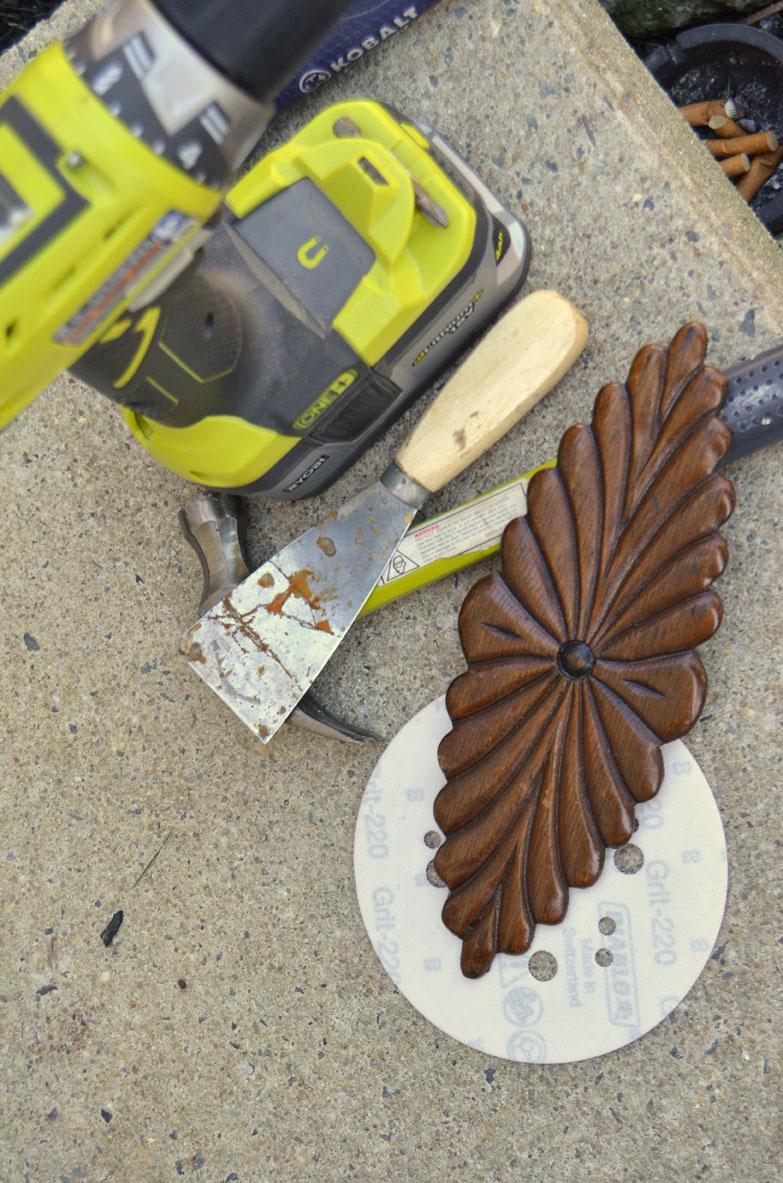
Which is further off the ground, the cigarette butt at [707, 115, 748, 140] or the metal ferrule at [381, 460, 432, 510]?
the metal ferrule at [381, 460, 432, 510]

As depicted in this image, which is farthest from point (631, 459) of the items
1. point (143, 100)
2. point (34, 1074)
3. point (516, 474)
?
point (34, 1074)

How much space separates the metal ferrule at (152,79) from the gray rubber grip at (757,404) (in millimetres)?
554

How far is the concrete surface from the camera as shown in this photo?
36.7 inches

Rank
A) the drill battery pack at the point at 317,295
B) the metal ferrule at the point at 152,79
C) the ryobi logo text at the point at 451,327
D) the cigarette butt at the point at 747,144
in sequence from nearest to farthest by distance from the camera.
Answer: the metal ferrule at the point at 152,79 < the drill battery pack at the point at 317,295 < the ryobi logo text at the point at 451,327 < the cigarette butt at the point at 747,144

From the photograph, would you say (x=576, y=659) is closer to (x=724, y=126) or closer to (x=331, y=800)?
(x=331, y=800)

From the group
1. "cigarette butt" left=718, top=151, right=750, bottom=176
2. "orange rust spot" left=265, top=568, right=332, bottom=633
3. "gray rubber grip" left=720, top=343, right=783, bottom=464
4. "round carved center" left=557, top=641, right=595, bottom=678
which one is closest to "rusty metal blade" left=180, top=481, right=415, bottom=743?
"orange rust spot" left=265, top=568, right=332, bottom=633

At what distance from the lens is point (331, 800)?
1.04 m

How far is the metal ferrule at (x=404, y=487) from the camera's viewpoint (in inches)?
36.6

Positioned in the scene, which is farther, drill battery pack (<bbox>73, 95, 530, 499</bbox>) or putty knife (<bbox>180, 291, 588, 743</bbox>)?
putty knife (<bbox>180, 291, 588, 743</bbox>)

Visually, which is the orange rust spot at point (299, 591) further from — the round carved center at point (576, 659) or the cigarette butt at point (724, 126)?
the cigarette butt at point (724, 126)

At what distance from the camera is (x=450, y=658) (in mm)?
1013

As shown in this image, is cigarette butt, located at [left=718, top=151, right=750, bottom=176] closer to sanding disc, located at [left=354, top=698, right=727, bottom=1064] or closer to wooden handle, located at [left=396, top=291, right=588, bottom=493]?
wooden handle, located at [left=396, top=291, right=588, bottom=493]

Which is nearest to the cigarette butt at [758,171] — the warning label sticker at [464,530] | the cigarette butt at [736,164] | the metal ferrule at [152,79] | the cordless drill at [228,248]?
the cigarette butt at [736,164]

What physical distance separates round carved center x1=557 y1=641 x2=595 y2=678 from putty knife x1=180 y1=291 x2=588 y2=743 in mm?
221
